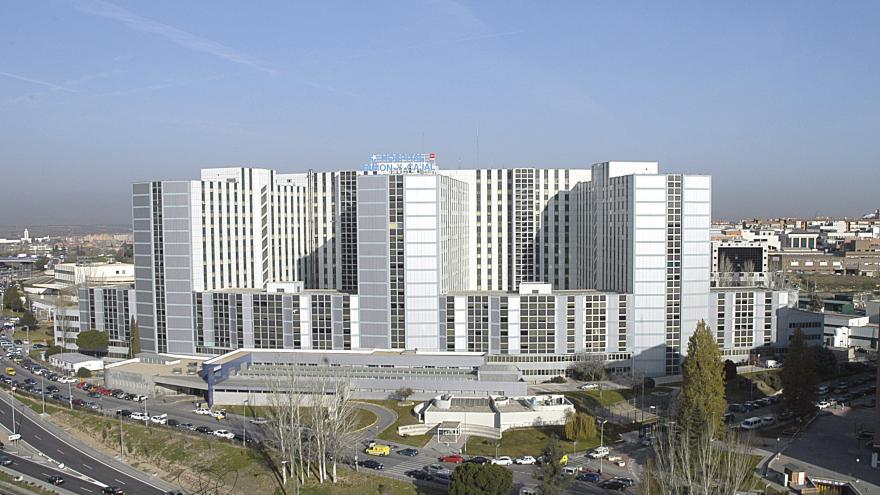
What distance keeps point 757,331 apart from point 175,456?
6259cm

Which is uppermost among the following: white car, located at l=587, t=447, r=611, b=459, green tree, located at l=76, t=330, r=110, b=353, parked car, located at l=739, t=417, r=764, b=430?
green tree, located at l=76, t=330, r=110, b=353

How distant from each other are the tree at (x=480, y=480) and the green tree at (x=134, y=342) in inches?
2062

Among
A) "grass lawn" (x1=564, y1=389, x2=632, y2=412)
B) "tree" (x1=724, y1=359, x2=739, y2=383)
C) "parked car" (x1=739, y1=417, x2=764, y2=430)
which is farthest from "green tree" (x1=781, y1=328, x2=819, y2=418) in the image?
"grass lawn" (x1=564, y1=389, x2=632, y2=412)

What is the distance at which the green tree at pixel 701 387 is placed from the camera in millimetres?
49719

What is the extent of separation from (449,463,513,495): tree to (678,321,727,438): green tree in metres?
14.1

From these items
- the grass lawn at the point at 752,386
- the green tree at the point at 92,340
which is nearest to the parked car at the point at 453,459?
the grass lawn at the point at 752,386

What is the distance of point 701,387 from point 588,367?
19998 mm

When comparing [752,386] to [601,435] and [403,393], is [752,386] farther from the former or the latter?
[403,393]

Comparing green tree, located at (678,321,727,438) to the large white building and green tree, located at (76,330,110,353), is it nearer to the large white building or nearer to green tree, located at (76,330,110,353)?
the large white building

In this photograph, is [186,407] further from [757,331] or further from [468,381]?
[757,331]

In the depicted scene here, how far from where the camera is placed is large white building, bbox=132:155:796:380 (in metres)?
74.3

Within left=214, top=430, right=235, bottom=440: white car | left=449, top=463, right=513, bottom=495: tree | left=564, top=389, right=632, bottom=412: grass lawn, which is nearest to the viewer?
left=449, top=463, right=513, bottom=495: tree

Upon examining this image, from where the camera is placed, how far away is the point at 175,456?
57000 millimetres

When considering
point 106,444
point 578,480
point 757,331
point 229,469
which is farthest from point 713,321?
point 106,444
